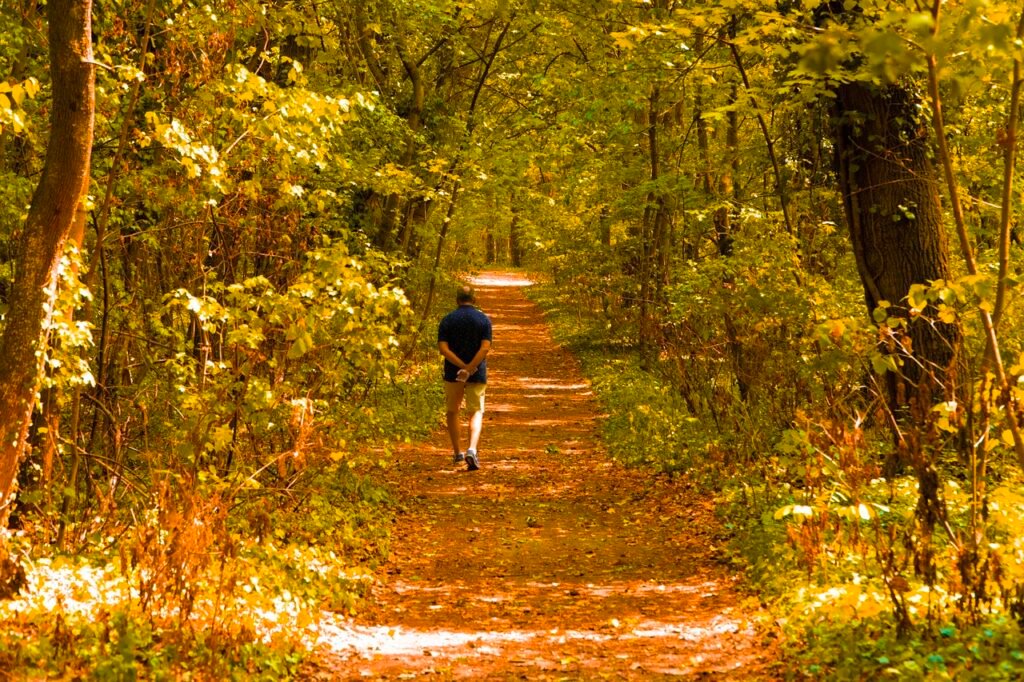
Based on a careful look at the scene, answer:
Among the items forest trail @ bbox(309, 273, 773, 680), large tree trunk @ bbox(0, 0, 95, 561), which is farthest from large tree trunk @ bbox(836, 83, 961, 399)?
large tree trunk @ bbox(0, 0, 95, 561)

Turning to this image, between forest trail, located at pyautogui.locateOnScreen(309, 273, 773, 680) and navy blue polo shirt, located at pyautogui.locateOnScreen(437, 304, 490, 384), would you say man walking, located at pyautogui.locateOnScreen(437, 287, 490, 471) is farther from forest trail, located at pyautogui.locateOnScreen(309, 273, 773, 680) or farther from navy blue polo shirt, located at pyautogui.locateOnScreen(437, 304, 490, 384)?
forest trail, located at pyautogui.locateOnScreen(309, 273, 773, 680)

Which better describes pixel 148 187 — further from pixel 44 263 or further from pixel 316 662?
pixel 316 662

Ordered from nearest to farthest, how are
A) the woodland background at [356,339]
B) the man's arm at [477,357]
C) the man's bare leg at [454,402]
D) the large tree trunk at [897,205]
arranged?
the woodland background at [356,339]
the large tree trunk at [897,205]
the man's arm at [477,357]
the man's bare leg at [454,402]

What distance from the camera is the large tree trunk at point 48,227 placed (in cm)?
557

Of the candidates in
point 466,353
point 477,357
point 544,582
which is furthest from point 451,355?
point 544,582

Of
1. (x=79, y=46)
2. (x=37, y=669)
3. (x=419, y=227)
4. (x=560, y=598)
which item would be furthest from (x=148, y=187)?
(x=419, y=227)

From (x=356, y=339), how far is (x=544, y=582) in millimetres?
2610

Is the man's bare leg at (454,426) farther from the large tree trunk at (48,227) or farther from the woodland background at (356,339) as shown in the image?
the large tree trunk at (48,227)

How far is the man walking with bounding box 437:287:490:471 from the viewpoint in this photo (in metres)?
11.2

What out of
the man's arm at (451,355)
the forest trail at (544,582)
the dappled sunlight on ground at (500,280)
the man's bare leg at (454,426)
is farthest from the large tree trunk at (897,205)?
the dappled sunlight on ground at (500,280)

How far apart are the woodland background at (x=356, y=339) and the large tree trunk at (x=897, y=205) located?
0.03m

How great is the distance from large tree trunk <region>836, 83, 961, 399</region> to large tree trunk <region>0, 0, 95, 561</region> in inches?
252

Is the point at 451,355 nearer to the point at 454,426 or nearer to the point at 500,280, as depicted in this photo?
the point at 454,426

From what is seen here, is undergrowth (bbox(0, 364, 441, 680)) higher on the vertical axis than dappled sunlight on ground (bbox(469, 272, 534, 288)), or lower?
lower
